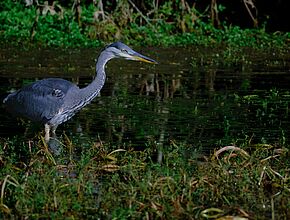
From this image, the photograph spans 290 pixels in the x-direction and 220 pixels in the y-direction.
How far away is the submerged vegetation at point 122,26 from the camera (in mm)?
19656

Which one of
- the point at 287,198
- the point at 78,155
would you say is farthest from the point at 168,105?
the point at 287,198

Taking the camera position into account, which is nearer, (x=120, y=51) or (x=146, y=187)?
(x=146, y=187)

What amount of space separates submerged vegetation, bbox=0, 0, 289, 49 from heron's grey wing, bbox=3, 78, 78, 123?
10.0 m

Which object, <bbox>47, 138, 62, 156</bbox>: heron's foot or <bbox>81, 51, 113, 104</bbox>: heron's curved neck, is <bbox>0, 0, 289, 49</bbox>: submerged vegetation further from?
<bbox>47, 138, 62, 156</bbox>: heron's foot

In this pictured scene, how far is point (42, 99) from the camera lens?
881cm

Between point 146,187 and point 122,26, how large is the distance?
14.6 meters

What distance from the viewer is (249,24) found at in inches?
900

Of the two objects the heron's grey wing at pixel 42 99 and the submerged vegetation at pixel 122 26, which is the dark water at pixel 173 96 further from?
the submerged vegetation at pixel 122 26

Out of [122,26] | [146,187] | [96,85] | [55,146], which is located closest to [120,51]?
[96,85]

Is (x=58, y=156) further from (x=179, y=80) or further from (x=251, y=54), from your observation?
(x=251, y=54)

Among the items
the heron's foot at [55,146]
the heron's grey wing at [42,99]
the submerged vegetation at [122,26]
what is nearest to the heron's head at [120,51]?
the heron's grey wing at [42,99]

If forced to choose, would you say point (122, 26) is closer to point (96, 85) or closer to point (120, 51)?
point (120, 51)

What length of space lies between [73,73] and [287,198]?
352 inches

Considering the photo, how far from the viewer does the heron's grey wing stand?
8.75 m
